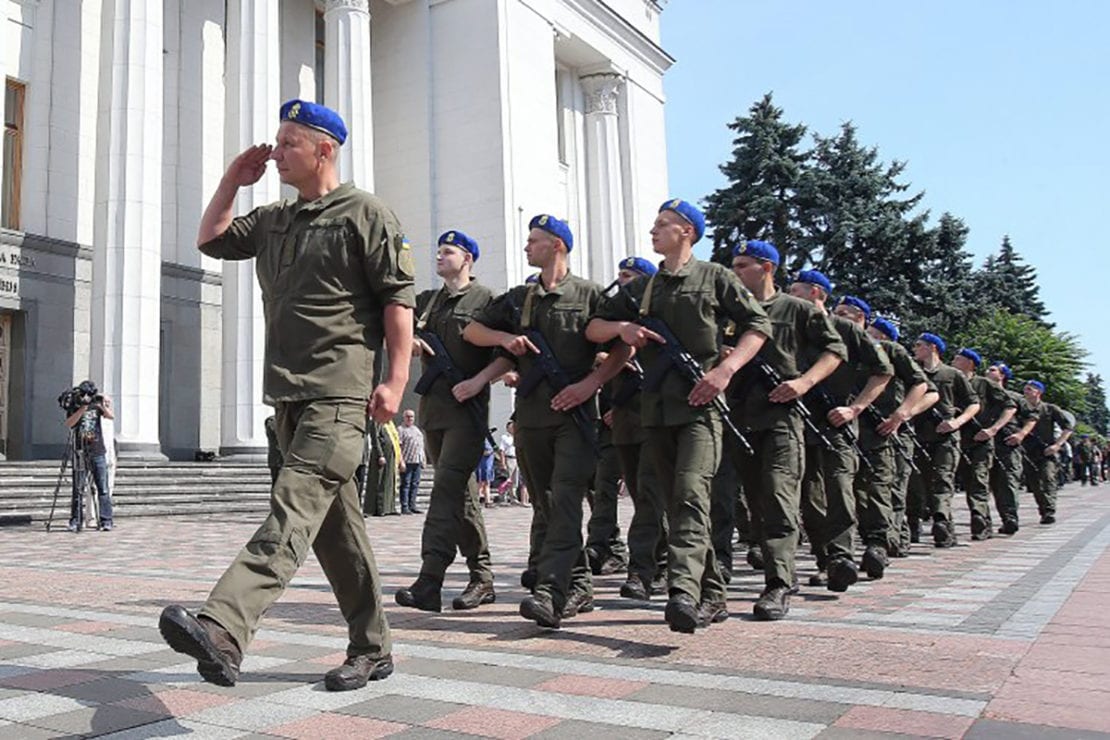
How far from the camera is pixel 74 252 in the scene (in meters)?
20.9

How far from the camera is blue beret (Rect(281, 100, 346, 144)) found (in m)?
3.77

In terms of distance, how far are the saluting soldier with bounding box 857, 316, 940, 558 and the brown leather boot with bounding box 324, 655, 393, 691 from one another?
4909 mm

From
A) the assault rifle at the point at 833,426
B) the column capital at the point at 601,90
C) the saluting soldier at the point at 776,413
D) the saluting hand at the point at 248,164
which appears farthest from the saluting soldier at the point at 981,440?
the column capital at the point at 601,90

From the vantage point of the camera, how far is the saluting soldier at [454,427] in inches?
221

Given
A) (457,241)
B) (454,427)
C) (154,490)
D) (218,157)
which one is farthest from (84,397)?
(218,157)

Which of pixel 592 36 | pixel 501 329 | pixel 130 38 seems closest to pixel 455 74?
pixel 592 36

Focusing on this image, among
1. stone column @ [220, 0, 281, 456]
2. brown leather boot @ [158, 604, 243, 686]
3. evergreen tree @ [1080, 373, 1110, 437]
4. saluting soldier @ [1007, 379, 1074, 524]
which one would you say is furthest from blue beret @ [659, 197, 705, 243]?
evergreen tree @ [1080, 373, 1110, 437]

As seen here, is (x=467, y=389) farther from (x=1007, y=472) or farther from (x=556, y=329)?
(x=1007, y=472)

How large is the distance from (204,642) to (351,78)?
76.8 feet

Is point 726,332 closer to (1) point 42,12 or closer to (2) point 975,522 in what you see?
(2) point 975,522

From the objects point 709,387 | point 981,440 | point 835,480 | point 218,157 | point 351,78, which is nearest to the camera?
point 709,387

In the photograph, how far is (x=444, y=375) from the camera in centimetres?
579

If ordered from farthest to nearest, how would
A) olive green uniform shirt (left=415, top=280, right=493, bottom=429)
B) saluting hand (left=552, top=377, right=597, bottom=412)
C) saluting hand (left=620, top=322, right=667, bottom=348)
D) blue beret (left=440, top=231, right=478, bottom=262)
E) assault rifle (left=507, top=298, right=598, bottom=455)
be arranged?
blue beret (left=440, top=231, right=478, bottom=262) < olive green uniform shirt (left=415, top=280, right=493, bottom=429) < assault rifle (left=507, top=298, right=598, bottom=455) < saluting hand (left=552, top=377, right=597, bottom=412) < saluting hand (left=620, top=322, right=667, bottom=348)

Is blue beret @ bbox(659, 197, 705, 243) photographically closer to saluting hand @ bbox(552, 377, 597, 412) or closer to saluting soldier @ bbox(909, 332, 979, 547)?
saluting hand @ bbox(552, 377, 597, 412)
